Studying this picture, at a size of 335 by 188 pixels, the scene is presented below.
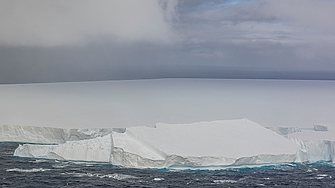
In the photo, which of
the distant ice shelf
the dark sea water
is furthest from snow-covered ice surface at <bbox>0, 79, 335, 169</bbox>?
the dark sea water

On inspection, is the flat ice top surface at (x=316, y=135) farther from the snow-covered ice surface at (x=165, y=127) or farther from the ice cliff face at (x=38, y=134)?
the ice cliff face at (x=38, y=134)

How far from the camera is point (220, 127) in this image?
45.8 feet

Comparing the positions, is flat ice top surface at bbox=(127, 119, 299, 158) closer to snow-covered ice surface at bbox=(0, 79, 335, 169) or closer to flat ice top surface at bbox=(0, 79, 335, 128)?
snow-covered ice surface at bbox=(0, 79, 335, 169)

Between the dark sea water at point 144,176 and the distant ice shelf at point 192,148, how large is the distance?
359 millimetres

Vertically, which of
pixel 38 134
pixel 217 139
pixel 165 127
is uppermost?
pixel 38 134

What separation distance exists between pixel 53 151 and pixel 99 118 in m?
3.42

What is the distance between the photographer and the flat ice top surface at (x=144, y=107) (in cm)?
1582

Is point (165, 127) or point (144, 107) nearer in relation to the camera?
point (165, 127)

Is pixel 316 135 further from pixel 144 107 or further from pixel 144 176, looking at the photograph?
pixel 144 107

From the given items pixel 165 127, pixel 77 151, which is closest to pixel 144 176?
pixel 77 151

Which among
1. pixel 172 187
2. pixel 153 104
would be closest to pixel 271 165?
pixel 172 187

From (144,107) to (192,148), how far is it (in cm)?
571

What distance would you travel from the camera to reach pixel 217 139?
13.2 meters

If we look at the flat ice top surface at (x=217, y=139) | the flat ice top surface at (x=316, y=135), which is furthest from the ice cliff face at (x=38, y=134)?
the flat ice top surface at (x=316, y=135)
